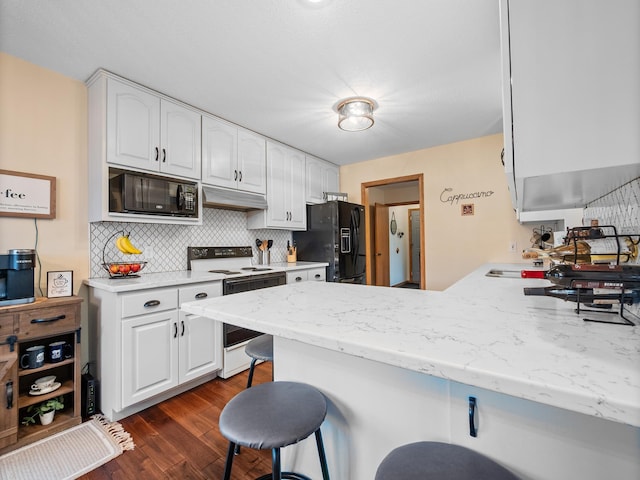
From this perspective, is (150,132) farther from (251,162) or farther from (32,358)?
(32,358)

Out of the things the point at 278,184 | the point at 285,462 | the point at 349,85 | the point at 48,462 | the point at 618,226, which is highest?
the point at 349,85

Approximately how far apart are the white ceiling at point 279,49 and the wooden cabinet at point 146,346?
1.55 m

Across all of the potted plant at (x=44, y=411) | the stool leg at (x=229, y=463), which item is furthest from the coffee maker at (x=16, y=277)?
the stool leg at (x=229, y=463)

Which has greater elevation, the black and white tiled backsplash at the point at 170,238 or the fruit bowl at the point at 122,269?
the black and white tiled backsplash at the point at 170,238

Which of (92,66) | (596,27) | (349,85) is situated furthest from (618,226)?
(92,66)

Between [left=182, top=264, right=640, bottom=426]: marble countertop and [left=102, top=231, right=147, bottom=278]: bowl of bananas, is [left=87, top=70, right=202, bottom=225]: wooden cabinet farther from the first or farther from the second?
[left=182, top=264, right=640, bottom=426]: marble countertop

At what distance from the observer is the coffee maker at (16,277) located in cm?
164

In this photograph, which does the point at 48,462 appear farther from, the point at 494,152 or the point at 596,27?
the point at 494,152

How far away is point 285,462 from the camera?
4.03 feet

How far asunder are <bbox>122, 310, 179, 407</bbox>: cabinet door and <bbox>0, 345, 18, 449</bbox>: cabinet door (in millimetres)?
495

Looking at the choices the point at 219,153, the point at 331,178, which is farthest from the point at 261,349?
the point at 331,178

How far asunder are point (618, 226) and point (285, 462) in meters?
1.62

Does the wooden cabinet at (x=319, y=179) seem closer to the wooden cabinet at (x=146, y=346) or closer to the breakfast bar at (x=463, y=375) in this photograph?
the wooden cabinet at (x=146, y=346)

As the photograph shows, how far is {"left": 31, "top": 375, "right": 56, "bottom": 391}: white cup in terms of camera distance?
5.78ft
